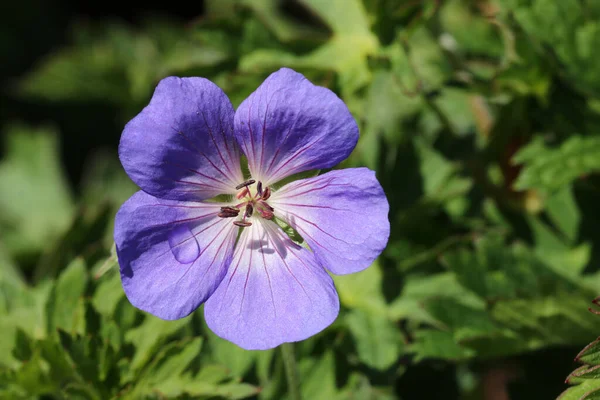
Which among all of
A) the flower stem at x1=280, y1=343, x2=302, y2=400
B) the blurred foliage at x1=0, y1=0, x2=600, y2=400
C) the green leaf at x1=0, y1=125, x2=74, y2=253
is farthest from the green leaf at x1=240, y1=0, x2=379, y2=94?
the green leaf at x1=0, y1=125, x2=74, y2=253

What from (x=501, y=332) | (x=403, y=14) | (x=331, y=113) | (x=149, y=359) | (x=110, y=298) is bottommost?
(x=501, y=332)

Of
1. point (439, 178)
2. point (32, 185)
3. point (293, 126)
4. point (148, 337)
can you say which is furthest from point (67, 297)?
point (32, 185)

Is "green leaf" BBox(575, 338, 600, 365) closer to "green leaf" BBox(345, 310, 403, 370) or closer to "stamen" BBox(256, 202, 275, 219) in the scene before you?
"green leaf" BBox(345, 310, 403, 370)

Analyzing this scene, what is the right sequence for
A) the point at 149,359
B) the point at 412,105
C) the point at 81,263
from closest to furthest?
the point at 149,359 < the point at 81,263 < the point at 412,105

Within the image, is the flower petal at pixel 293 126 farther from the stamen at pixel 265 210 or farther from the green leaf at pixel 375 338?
the green leaf at pixel 375 338

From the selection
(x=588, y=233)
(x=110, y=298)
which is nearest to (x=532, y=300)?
(x=588, y=233)

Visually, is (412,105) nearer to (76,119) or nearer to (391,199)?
(391,199)

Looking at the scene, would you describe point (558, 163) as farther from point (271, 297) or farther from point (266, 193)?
point (271, 297)
